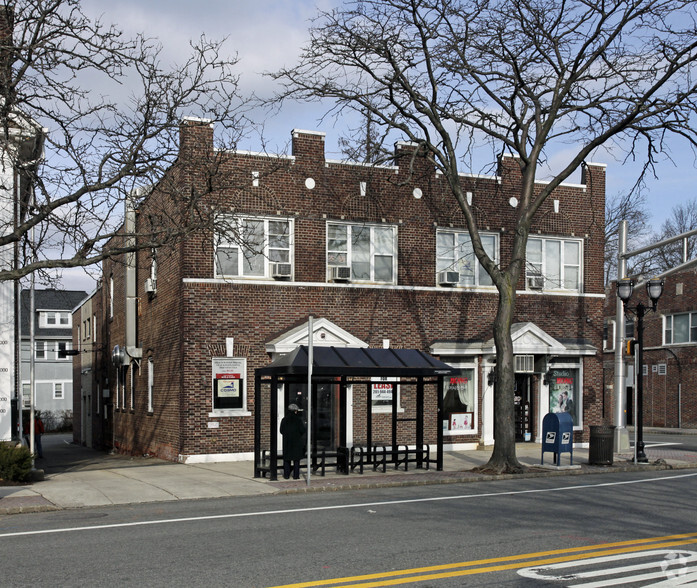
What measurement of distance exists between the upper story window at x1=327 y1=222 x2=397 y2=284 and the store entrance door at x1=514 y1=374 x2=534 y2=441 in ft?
18.1

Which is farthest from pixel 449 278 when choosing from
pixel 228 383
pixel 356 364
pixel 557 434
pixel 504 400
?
pixel 356 364

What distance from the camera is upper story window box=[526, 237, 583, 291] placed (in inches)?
1043

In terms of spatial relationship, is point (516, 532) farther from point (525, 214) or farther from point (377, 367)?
point (525, 214)

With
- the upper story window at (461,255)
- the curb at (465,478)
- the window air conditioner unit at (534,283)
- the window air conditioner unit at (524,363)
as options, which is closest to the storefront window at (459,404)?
the window air conditioner unit at (524,363)

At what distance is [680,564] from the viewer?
8609 millimetres

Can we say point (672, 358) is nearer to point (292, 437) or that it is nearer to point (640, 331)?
point (640, 331)

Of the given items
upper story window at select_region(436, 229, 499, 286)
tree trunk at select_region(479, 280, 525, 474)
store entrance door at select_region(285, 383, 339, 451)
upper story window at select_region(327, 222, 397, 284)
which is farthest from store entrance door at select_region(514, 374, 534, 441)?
tree trunk at select_region(479, 280, 525, 474)

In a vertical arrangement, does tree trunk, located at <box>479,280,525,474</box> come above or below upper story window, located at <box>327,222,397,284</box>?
below

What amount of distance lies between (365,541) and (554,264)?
18492 millimetres

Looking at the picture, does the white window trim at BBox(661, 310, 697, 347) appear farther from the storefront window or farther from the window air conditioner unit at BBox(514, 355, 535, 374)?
the storefront window

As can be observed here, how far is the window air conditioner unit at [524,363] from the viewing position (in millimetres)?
25125

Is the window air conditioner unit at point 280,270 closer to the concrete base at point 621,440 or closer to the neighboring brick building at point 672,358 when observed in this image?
the concrete base at point 621,440

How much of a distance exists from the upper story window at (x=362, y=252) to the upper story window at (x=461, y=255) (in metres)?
1.63

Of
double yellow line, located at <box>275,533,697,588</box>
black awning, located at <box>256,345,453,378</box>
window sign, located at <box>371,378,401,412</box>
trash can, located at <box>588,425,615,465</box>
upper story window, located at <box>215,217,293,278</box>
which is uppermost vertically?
upper story window, located at <box>215,217,293,278</box>
